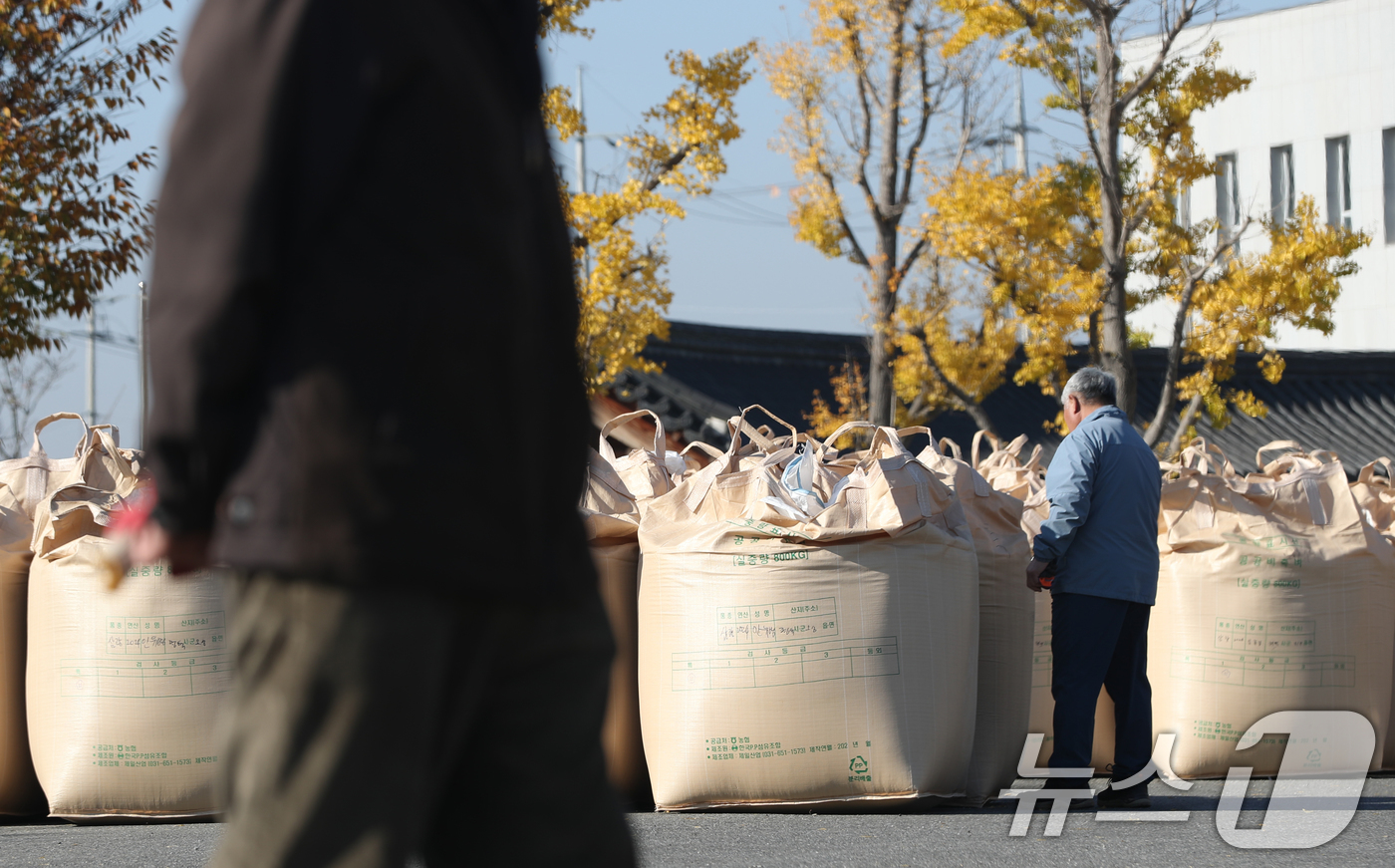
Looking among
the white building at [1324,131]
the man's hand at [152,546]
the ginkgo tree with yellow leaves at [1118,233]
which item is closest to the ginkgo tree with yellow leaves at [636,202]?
the ginkgo tree with yellow leaves at [1118,233]

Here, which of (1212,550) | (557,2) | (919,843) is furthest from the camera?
Answer: (557,2)

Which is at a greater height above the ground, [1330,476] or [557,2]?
[557,2]

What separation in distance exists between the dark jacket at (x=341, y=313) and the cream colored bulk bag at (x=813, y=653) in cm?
263

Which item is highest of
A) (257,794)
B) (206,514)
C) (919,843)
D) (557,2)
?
(557,2)

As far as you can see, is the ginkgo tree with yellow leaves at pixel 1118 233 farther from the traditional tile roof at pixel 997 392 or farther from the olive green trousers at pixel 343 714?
the olive green trousers at pixel 343 714

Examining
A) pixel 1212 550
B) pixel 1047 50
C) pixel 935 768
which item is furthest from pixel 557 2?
pixel 935 768

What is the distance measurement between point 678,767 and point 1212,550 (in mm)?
2130

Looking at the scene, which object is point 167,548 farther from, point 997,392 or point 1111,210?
point 997,392

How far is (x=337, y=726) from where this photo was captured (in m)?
1.17

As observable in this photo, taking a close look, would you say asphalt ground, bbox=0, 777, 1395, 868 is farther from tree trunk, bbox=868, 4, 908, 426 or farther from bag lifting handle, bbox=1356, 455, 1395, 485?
tree trunk, bbox=868, 4, 908, 426

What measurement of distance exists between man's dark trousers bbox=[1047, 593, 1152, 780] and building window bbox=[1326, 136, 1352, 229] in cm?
2429

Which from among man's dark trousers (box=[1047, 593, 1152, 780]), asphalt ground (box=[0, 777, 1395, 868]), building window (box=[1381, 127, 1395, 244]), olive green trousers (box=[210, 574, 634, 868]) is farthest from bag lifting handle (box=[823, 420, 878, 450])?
building window (box=[1381, 127, 1395, 244])

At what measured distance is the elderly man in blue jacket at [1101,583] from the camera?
165 inches

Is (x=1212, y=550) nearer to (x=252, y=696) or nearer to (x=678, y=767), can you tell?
(x=678, y=767)
